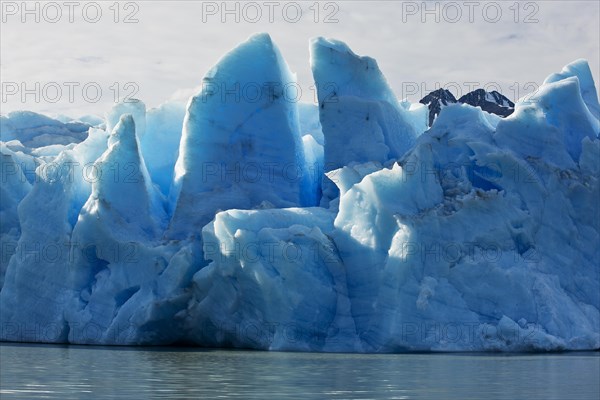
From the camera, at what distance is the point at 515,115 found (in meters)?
19.5

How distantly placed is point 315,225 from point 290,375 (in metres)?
6.29

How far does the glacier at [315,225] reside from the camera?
673 inches

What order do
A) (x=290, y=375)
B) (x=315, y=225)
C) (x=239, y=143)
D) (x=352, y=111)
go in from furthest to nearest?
(x=239, y=143)
(x=352, y=111)
(x=315, y=225)
(x=290, y=375)

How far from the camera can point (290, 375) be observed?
468 inches

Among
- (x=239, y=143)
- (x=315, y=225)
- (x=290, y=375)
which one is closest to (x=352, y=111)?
(x=239, y=143)

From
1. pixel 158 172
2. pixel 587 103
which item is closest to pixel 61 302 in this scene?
pixel 158 172

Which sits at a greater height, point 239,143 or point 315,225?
point 239,143

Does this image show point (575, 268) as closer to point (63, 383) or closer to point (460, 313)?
point (460, 313)

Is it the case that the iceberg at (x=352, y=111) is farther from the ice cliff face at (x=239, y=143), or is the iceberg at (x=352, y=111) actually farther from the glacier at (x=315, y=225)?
the ice cliff face at (x=239, y=143)

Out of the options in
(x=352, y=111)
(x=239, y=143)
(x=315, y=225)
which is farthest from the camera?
(x=239, y=143)

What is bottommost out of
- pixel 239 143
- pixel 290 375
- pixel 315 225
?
pixel 290 375

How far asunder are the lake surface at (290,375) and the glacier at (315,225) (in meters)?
1.09

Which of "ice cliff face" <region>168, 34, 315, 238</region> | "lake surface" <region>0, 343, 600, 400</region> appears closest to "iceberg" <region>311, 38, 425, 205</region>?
"ice cliff face" <region>168, 34, 315, 238</region>

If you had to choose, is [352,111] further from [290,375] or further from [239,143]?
[290,375]
